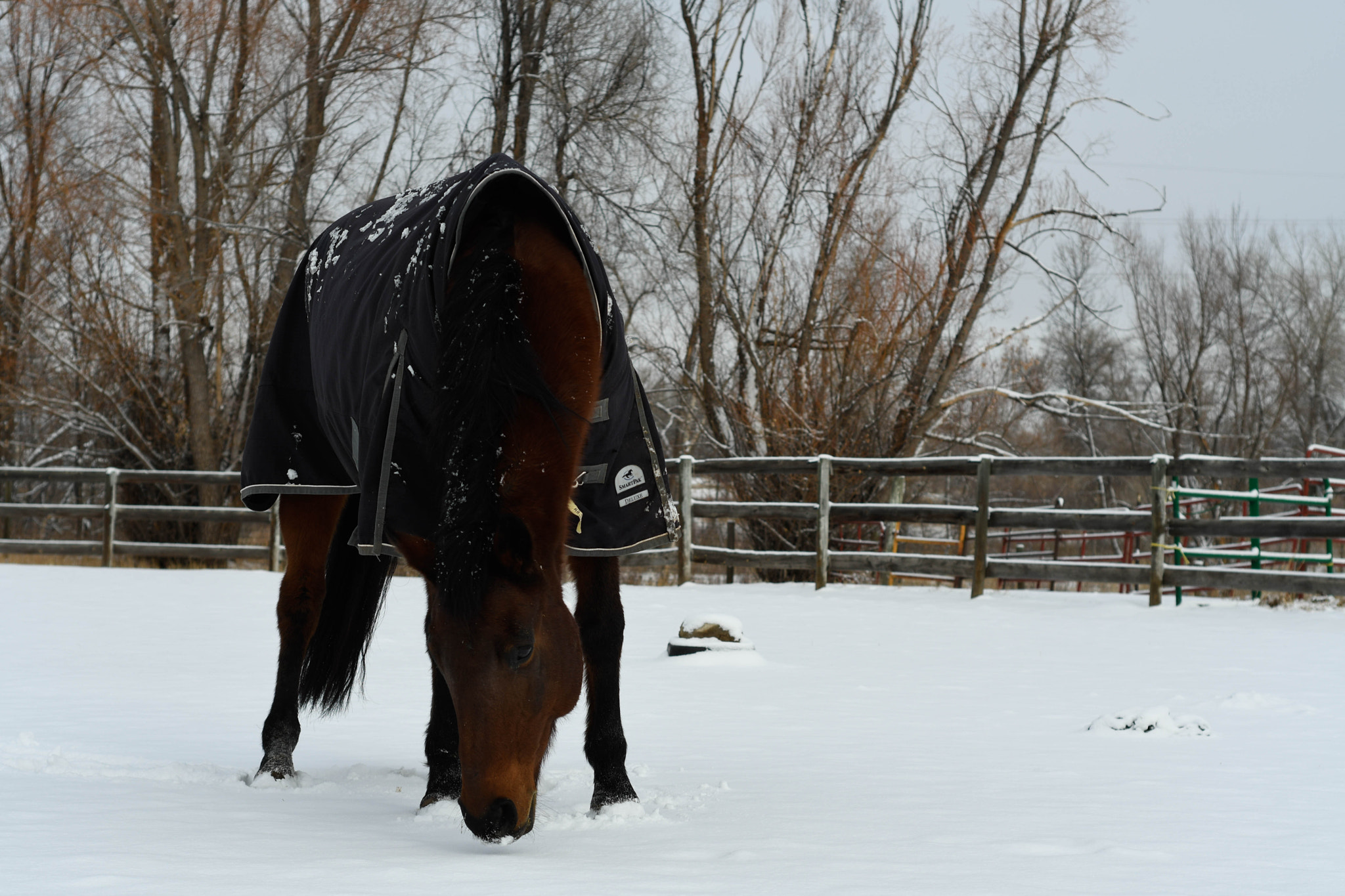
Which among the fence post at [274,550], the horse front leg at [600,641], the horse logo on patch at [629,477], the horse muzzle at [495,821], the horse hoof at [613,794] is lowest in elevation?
the fence post at [274,550]

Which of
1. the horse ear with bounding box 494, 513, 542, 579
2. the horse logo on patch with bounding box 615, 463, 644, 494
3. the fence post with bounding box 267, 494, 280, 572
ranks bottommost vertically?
the fence post with bounding box 267, 494, 280, 572

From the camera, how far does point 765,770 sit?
12.1 ft

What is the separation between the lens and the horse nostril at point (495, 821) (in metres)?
2.26

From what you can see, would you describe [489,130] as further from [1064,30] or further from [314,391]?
[314,391]

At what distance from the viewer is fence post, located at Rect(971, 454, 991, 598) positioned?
32.9ft

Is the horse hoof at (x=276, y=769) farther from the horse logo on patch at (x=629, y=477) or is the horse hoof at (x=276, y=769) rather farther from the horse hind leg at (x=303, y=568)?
the horse logo on patch at (x=629, y=477)

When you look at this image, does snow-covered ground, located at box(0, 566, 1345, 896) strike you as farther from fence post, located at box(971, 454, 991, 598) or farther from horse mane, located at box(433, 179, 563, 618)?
fence post, located at box(971, 454, 991, 598)

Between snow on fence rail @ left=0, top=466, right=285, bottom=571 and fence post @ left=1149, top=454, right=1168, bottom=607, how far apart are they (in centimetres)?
931

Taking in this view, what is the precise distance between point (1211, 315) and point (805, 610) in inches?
1018

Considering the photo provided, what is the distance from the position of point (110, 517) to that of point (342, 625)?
11363 millimetres

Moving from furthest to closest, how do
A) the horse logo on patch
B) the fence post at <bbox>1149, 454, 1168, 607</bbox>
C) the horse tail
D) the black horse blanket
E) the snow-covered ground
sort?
1. the fence post at <bbox>1149, 454, 1168, 607</bbox>
2. the horse tail
3. the horse logo on patch
4. the black horse blanket
5. the snow-covered ground

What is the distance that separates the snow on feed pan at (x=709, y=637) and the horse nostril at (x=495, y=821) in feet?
14.7

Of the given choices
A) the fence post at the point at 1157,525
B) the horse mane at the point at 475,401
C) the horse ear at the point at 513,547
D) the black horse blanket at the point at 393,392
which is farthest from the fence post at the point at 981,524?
the horse ear at the point at 513,547

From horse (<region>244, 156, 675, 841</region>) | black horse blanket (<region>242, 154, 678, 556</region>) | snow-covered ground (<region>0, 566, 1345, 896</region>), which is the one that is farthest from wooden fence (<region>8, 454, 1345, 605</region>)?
horse (<region>244, 156, 675, 841</region>)
